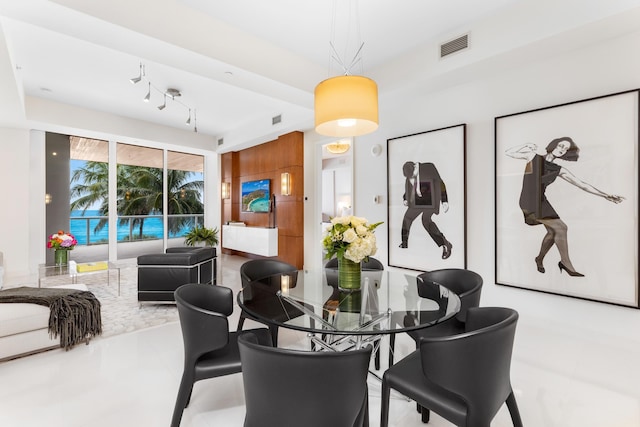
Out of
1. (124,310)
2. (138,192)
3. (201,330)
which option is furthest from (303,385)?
(138,192)

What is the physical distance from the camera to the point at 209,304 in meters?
2.01

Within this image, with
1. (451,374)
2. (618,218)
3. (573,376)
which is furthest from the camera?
(618,218)

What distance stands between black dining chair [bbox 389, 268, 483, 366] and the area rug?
2.74 m

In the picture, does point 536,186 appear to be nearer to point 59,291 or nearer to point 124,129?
point 59,291

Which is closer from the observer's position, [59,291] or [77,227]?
[59,291]

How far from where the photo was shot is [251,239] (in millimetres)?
6871

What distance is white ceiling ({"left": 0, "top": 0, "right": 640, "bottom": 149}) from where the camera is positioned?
2.53m

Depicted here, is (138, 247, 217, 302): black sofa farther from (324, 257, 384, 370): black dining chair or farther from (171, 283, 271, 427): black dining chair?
(171, 283, 271, 427): black dining chair

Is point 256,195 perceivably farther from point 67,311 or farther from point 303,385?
point 303,385

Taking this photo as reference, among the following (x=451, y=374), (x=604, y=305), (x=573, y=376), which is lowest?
(x=573, y=376)

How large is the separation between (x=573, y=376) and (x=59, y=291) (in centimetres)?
454

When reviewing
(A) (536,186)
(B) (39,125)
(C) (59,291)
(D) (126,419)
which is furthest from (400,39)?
(B) (39,125)

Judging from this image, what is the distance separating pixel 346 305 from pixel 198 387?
4.24 feet

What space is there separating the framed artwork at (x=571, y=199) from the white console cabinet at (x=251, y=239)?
14.2 ft
